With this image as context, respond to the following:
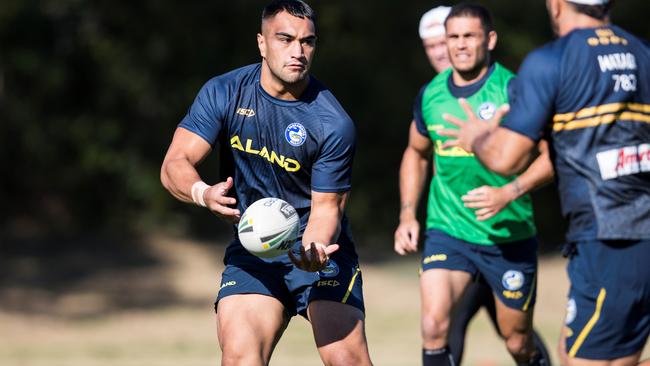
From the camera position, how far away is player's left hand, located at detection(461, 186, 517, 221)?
5.87 metres

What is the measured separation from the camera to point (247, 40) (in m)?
19.5

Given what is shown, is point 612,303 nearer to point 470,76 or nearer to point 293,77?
point 293,77

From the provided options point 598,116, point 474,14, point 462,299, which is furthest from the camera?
point 462,299

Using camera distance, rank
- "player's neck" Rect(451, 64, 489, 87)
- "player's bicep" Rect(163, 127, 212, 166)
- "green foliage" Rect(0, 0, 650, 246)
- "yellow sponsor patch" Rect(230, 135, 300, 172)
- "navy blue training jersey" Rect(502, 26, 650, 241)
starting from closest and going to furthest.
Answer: "navy blue training jersey" Rect(502, 26, 650, 241)
"player's bicep" Rect(163, 127, 212, 166)
"yellow sponsor patch" Rect(230, 135, 300, 172)
"player's neck" Rect(451, 64, 489, 87)
"green foliage" Rect(0, 0, 650, 246)

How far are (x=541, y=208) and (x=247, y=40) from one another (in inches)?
236

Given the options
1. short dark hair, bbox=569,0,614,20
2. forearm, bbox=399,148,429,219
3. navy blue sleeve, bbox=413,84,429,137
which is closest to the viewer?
short dark hair, bbox=569,0,614,20

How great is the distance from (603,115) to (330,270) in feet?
6.13

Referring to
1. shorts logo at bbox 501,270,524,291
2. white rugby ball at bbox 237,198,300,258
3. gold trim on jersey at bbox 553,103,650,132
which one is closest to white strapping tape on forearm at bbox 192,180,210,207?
white rugby ball at bbox 237,198,300,258

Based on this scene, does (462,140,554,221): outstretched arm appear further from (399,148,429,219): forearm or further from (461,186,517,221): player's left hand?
(399,148,429,219): forearm

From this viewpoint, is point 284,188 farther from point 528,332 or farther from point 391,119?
point 391,119

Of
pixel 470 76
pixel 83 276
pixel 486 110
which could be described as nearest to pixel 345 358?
pixel 486 110

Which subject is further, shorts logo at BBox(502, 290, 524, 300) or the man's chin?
shorts logo at BBox(502, 290, 524, 300)

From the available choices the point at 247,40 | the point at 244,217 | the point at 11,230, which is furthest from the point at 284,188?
the point at 11,230

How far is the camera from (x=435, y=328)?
7504mm
